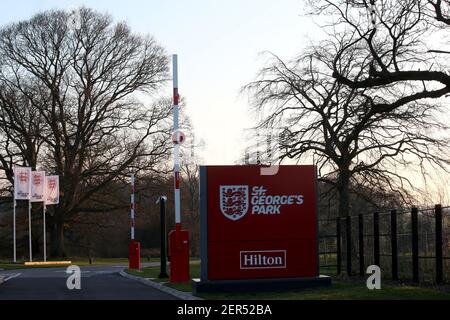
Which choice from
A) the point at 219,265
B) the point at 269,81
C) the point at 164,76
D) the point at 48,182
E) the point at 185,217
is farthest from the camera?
the point at 185,217

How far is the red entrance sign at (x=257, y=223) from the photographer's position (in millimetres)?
17672

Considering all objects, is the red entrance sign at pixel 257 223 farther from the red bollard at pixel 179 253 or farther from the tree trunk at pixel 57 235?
the tree trunk at pixel 57 235

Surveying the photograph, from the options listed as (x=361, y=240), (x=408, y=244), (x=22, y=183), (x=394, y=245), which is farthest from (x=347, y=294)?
(x=22, y=183)

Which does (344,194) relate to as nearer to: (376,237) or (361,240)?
(361,240)

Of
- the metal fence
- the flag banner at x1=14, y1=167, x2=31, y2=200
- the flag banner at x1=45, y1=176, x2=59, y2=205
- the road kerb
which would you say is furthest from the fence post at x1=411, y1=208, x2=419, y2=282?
the flag banner at x1=45, y1=176, x2=59, y2=205

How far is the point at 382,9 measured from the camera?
818 inches

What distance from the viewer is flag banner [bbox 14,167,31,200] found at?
4747cm

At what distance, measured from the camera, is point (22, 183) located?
1882 inches

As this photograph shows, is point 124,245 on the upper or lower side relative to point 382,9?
lower

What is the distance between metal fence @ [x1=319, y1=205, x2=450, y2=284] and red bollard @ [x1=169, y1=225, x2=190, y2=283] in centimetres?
536

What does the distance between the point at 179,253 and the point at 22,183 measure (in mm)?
30057

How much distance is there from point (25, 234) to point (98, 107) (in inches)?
558
